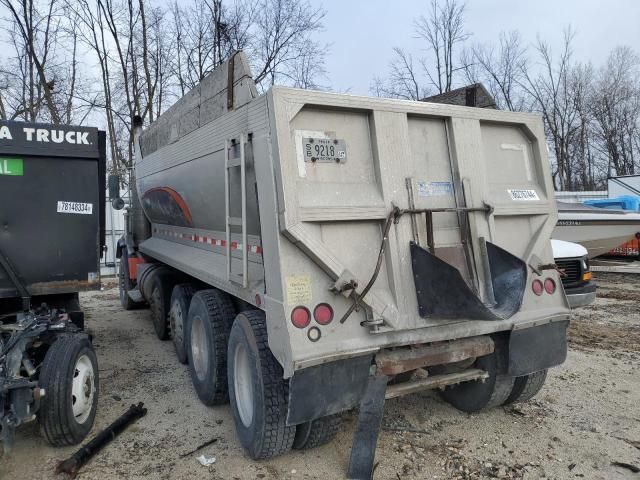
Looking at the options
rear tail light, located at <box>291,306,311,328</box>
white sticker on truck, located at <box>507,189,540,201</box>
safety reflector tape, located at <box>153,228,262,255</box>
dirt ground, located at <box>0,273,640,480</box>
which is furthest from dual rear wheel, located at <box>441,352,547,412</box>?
safety reflector tape, located at <box>153,228,262,255</box>

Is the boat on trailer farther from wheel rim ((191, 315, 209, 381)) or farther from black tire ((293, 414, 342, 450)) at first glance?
black tire ((293, 414, 342, 450))

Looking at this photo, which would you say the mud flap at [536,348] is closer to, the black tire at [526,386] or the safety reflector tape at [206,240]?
the black tire at [526,386]

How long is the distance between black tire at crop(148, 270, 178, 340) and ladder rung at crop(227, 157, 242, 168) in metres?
3.18

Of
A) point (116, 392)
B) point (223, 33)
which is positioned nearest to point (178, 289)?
point (116, 392)

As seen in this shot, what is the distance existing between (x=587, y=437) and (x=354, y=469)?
6.30ft

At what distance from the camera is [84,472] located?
132 inches

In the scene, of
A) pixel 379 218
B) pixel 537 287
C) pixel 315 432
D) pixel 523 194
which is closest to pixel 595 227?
pixel 523 194

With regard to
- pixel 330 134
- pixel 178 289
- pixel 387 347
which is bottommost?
pixel 387 347

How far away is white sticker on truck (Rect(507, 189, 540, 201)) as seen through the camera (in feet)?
12.4

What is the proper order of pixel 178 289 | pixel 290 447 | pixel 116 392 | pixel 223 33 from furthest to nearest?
1. pixel 223 33
2. pixel 178 289
3. pixel 116 392
4. pixel 290 447

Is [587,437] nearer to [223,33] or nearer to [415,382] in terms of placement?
[415,382]

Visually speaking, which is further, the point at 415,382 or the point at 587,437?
the point at 587,437

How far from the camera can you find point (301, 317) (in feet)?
9.48

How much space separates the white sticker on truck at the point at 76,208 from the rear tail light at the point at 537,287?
3.98 metres
